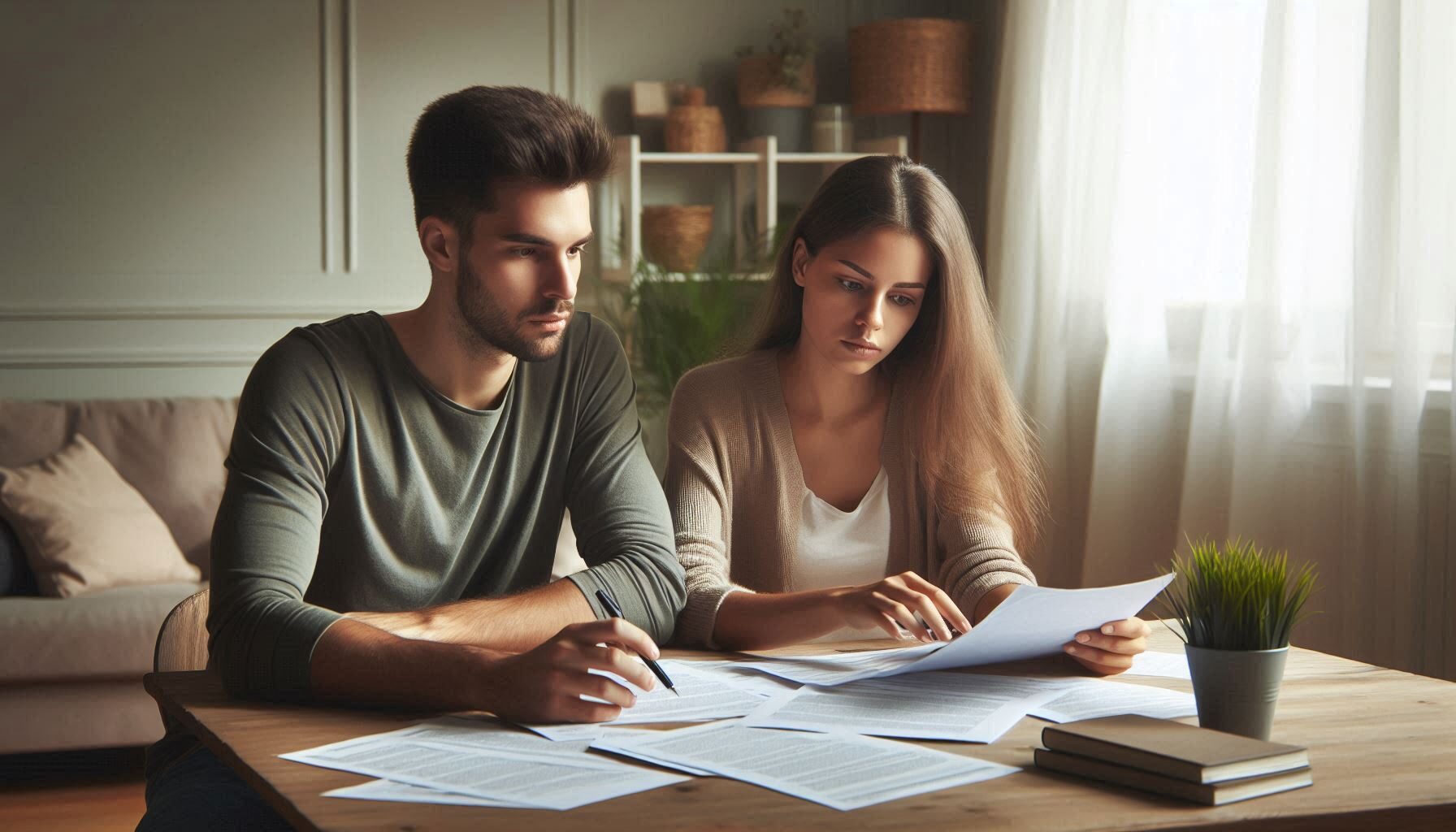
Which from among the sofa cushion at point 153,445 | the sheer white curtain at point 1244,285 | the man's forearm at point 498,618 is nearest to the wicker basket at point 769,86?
the sheer white curtain at point 1244,285

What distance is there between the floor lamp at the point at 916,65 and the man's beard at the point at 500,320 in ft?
8.70

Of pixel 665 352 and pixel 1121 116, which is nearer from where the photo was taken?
pixel 1121 116

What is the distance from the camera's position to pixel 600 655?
119 cm

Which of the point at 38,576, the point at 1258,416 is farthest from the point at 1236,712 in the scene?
the point at 38,576

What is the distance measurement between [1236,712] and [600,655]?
1.69 ft

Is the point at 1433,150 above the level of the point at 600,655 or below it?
above

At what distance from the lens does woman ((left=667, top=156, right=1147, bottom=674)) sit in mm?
1918

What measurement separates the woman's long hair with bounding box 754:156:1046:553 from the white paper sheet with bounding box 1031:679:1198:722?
1.83 feet

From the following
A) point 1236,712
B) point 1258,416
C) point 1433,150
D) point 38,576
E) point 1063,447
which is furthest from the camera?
point 1063,447

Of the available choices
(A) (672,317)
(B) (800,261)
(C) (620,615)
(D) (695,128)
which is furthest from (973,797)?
(D) (695,128)

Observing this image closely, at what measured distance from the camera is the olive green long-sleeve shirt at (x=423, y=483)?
147 cm

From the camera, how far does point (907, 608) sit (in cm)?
149

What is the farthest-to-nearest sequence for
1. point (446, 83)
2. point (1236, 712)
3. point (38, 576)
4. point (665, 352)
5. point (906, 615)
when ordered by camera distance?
point (446, 83) → point (665, 352) → point (38, 576) → point (906, 615) → point (1236, 712)

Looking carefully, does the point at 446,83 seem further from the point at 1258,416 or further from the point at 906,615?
the point at 906,615
